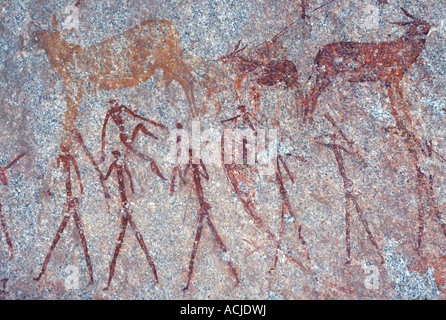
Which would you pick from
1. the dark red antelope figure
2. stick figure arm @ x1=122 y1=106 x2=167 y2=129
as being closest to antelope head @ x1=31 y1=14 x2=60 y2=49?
stick figure arm @ x1=122 y1=106 x2=167 y2=129

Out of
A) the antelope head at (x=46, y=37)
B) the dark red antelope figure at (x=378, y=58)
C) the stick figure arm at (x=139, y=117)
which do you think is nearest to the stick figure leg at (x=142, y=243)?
the stick figure arm at (x=139, y=117)

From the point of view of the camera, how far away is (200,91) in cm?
214

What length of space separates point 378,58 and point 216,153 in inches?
33.2

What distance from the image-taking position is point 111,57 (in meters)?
2.11

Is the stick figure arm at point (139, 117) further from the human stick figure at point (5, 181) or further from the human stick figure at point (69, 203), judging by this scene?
the human stick figure at point (5, 181)

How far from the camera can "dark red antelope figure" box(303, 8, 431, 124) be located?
209 cm

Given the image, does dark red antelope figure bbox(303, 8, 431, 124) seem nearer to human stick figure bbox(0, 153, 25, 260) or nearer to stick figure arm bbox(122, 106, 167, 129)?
stick figure arm bbox(122, 106, 167, 129)

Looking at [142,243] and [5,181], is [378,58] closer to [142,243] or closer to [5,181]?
[142,243]

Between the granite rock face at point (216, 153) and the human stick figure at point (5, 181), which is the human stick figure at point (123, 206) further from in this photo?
the human stick figure at point (5, 181)

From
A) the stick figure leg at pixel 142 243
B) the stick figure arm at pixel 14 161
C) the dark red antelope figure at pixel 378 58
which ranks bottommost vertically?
the stick figure leg at pixel 142 243

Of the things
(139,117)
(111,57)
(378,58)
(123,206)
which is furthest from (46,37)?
(378,58)

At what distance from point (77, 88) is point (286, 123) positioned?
96cm

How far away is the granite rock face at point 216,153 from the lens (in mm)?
2107

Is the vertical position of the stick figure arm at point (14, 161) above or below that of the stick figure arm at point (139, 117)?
below
